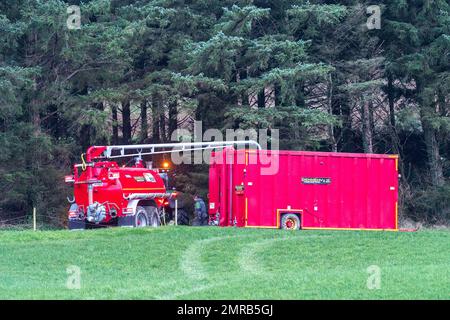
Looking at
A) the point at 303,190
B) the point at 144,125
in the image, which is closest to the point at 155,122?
the point at 144,125

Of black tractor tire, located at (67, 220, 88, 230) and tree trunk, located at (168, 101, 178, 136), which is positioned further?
tree trunk, located at (168, 101, 178, 136)

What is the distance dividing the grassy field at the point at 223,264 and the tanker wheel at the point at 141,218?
7.81ft

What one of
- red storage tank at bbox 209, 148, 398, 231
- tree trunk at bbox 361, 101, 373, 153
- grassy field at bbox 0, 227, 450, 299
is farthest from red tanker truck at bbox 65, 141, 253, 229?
tree trunk at bbox 361, 101, 373, 153

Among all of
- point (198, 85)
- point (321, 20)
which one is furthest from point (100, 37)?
point (321, 20)

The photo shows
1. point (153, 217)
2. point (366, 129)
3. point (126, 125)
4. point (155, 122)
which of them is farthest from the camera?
point (126, 125)

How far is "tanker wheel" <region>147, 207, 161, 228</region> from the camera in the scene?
3080 centimetres

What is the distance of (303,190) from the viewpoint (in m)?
30.1

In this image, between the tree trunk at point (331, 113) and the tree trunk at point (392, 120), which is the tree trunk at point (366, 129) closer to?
the tree trunk at point (392, 120)

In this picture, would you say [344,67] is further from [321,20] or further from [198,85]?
[198,85]

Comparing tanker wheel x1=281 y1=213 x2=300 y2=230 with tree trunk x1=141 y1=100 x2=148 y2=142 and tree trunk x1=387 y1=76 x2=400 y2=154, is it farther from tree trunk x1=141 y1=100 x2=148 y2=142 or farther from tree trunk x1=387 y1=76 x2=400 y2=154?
tree trunk x1=387 y1=76 x2=400 y2=154

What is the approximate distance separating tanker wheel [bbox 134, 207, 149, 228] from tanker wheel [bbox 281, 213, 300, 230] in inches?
175

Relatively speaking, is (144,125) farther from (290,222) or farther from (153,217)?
(290,222)

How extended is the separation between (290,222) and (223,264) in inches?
373

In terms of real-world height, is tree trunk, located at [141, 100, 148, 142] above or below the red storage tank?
above
